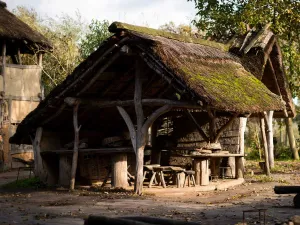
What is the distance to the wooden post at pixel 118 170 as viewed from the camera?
1405 centimetres

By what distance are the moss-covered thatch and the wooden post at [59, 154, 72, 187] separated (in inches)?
166

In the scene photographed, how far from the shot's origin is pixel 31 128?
16203mm

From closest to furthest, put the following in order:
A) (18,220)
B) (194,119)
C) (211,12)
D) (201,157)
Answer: (18,220) < (201,157) < (194,119) < (211,12)

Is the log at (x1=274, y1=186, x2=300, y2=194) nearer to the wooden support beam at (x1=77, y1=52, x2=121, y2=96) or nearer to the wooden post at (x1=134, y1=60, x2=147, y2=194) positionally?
the wooden post at (x1=134, y1=60, x2=147, y2=194)

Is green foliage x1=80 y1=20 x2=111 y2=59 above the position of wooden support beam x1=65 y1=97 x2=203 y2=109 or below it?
above

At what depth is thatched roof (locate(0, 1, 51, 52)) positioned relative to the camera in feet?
78.7

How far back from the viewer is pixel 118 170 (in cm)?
1409

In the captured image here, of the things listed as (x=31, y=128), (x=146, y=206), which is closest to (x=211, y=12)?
(x=31, y=128)

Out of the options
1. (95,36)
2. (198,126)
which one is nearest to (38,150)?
(198,126)

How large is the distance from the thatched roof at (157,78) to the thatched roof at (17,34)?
8.09 metres

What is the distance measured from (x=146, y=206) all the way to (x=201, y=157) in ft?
13.8

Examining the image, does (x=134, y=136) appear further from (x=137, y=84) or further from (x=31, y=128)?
(x=31, y=128)

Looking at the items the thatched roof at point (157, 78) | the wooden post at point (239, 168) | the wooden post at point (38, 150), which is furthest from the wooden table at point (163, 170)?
the wooden post at point (38, 150)

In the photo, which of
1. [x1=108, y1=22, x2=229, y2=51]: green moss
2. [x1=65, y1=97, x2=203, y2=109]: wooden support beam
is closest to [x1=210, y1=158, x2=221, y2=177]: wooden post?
[x1=108, y1=22, x2=229, y2=51]: green moss
